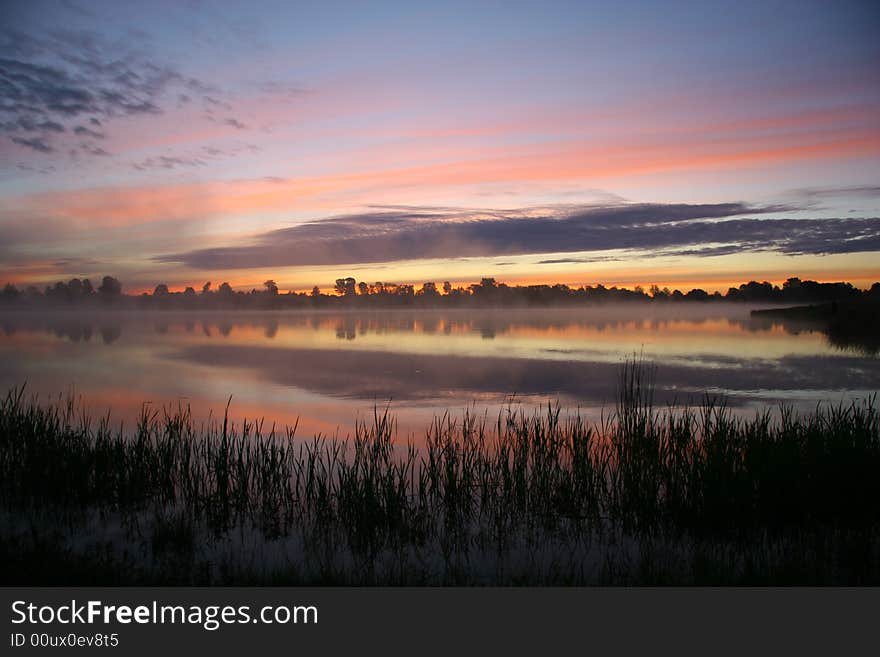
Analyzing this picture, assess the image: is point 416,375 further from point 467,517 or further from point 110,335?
point 110,335

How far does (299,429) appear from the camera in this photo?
39.1 ft

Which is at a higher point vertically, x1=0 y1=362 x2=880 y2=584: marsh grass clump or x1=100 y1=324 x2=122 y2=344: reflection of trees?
x1=0 y1=362 x2=880 y2=584: marsh grass clump

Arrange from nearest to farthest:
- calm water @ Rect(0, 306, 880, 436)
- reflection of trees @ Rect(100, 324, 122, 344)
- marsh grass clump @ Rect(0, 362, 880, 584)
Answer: marsh grass clump @ Rect(0, 362, 880, 584) < calm water @ Rect(0, 306, 880, 436) < reflection of trees @ Rect(100, 324, 122, 344)

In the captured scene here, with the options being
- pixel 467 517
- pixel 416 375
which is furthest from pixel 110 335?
pixel 467 517

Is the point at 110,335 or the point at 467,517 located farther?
the point at 110,335

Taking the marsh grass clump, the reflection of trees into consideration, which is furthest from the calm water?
the reflection of trees

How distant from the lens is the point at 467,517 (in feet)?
23.1

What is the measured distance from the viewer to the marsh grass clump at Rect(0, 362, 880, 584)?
5.34 meters

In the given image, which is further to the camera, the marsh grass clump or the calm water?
the calm water

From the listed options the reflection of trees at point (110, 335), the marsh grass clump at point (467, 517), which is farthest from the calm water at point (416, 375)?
the reflection of trees at point (110, 335)

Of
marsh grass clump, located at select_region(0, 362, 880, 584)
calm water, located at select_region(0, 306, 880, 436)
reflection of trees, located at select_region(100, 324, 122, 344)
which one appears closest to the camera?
marsh grass clump, located at select_region(0, 362, 880, 584)

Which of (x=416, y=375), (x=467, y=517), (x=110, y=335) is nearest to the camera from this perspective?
(x=467, y=517)

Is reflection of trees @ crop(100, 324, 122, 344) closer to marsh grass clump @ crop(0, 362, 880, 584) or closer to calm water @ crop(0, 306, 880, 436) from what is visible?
calm water @ crop(0, 306, 880, 436)
